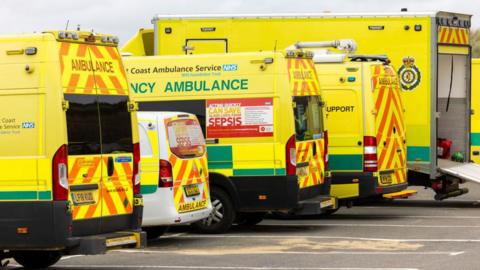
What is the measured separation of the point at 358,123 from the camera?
17156 mm

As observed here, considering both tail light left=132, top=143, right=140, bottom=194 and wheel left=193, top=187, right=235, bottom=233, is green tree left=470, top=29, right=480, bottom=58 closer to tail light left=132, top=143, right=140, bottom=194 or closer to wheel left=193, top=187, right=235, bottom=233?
wheel left=193, top=187, right=235, bottom=233

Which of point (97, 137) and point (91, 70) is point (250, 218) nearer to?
point (97, 137)

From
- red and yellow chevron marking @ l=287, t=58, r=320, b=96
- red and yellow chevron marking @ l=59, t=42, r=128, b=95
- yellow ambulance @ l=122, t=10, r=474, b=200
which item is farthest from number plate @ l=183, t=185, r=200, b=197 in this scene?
yellow ambulance @ l=122, t=10, r=474, b=200

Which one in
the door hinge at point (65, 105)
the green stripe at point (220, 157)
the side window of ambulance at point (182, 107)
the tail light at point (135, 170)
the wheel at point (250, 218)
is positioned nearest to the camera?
the door hinge at point (65, 105)

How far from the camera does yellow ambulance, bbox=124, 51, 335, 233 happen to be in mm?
14844

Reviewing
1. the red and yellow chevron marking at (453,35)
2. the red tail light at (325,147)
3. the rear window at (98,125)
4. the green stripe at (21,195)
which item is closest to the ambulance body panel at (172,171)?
the rear window at (98,125)

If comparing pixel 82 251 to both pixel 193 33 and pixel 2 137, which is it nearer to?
pixel 2 137

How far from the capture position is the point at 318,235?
49.1 feet

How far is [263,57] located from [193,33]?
4.87 meters

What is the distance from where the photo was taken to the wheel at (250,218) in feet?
53.3

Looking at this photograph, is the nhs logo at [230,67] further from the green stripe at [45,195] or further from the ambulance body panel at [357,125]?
the green stripe at [45,195]

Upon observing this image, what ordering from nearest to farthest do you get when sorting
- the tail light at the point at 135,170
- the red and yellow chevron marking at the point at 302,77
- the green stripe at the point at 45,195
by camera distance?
1. the green stripe at the point at 45,195
2. the tail light at the point at 135,170
3. the red and yellow chevron marking at the point at 302,77

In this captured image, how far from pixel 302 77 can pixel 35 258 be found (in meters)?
5.46

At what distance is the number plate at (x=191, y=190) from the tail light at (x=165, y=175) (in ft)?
0.87
